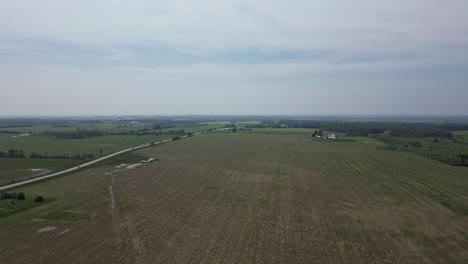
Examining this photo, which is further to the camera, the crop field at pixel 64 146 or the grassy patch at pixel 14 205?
the crop field at pixel 64 146

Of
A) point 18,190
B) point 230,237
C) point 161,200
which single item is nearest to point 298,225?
point 230,237

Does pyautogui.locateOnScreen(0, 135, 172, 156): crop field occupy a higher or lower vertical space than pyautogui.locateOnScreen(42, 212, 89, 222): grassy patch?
higher

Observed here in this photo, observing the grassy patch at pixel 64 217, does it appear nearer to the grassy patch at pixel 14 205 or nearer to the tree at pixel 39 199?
the grassy patch at pixel 14 205

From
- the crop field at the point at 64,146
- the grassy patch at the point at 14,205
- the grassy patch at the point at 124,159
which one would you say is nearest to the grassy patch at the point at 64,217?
the grassy patch at the point at 14,205

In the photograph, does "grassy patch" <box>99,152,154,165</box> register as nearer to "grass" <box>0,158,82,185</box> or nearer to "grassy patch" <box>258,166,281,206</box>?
"grass" <box>0,158,82,185</box>

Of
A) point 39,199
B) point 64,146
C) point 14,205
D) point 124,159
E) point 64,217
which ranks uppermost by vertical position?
point 64,146

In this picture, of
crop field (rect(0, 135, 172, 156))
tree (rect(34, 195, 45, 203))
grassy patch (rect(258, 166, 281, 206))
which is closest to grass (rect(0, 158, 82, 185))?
crop field (rect(0, 135, 172, 156))

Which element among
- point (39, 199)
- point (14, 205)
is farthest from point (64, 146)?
point (14, 205)

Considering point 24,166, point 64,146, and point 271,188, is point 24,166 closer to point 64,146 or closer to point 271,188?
point 64,146
